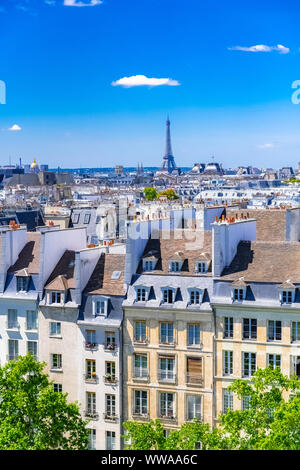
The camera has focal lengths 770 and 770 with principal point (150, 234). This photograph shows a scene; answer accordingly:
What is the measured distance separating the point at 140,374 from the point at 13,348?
6796mm

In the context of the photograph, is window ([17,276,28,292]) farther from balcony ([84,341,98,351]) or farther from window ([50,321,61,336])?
balcony ([84,341,98,351])

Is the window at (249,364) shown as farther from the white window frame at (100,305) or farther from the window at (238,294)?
the white window frame at (100,305)

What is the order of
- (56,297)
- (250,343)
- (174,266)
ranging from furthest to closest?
1. (56,297)
2. (174,266)
3. (250,343)

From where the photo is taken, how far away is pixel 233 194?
14338cm

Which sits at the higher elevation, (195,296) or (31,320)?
(195,296)

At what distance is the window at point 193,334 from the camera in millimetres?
34094

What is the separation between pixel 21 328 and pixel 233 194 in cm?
10901

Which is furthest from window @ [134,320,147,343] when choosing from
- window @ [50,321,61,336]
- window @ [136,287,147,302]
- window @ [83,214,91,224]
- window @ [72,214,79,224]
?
window @ [72,214,79,224]

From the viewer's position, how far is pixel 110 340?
3547cm

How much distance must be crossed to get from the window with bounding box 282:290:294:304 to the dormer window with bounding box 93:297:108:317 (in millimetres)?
8178

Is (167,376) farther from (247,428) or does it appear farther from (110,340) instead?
(247,428)

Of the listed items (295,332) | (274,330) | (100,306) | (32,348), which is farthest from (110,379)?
(295,332)
